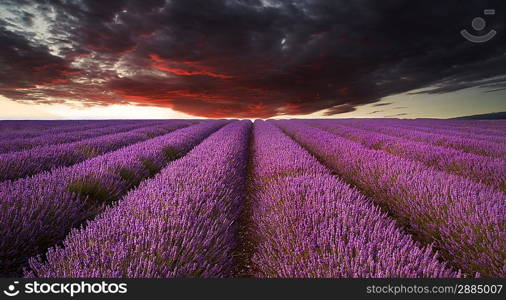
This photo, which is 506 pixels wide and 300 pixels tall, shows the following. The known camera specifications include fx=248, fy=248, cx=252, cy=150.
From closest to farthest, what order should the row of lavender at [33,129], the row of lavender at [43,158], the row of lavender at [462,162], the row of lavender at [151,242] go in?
the row of lavender at [151,242], the row of lavender at [462,162], the row of lavender at [43,158], the row of lavender at [33,129]

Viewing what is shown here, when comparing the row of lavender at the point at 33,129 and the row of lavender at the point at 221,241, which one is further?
the row of lavender at the point at 33,129

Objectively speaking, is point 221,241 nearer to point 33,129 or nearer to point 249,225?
point 249,225

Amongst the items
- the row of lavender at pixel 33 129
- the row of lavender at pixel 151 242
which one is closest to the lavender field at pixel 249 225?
the row of lavender at pixel 151 242

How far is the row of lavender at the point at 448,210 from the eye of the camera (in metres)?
1.81

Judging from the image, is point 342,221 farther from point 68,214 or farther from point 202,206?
point 68,214

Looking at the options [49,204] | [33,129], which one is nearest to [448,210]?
[49,204]

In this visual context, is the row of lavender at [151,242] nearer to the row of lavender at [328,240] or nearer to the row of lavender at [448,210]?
the row of lavender at [328,240]

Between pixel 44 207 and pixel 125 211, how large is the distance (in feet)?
2.80

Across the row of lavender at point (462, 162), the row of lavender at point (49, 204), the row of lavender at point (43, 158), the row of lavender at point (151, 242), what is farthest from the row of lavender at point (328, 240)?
the row of lavender at point (43, 158)

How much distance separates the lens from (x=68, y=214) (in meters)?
2.31

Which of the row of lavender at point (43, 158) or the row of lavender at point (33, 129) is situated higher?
the row of lavender at point (33, 129)

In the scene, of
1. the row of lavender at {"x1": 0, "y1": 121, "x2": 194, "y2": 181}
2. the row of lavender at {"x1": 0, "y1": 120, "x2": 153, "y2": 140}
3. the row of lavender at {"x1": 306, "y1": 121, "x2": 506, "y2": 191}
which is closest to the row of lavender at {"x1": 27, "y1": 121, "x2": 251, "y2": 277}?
the row of lavender at {"x1": 0, "y1": 121, "x2": 194, "y2": 181}

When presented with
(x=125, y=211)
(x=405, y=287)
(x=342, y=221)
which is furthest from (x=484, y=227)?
(x=125, y=211)

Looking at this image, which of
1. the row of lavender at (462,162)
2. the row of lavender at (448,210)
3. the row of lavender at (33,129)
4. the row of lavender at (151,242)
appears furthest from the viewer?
the row of lavender at (33,129)
